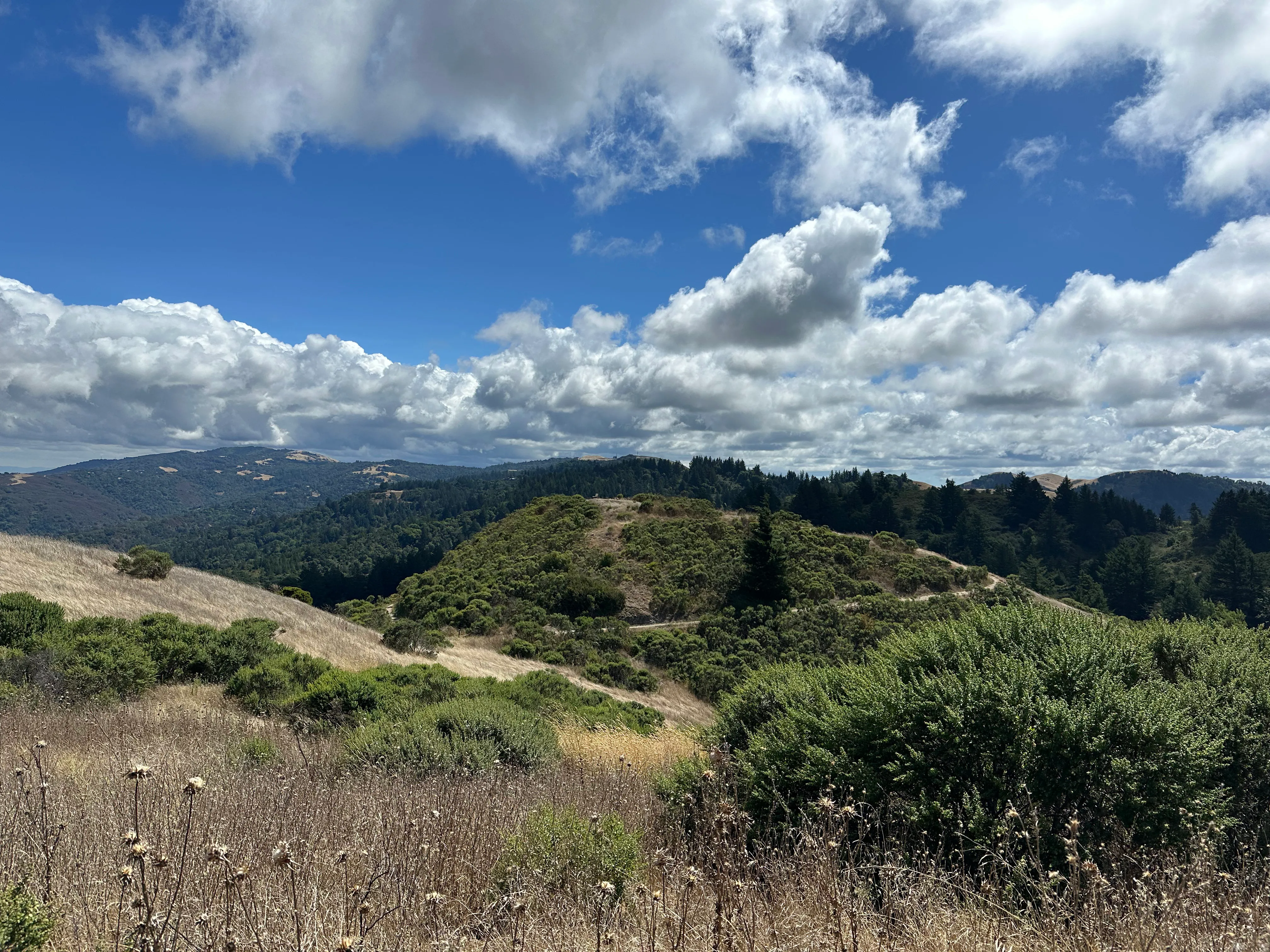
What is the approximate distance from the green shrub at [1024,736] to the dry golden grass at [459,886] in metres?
0.46

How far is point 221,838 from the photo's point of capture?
3.82 m

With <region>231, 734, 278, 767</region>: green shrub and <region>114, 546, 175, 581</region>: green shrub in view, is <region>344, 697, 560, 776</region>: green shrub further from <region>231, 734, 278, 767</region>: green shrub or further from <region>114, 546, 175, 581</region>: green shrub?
<region>114, 546, 175, 581</region>: green shrub

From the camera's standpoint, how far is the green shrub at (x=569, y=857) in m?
3.84

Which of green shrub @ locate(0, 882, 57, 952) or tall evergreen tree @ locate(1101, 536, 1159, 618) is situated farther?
tall evergreen tree @ locate(1101, 536, 1159, 618)

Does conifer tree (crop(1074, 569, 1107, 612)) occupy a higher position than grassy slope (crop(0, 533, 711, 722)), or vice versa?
grassy slope (crop(0, 533, 711, 722))

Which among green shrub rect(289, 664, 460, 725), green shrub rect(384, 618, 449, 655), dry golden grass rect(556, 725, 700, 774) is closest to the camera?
dry golden grass rect(556, 725, 700, 774)

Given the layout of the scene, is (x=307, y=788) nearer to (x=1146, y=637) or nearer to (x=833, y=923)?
(x=833, y=923)

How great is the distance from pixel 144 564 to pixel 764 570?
116 feet

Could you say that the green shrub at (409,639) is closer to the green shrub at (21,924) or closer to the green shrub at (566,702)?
the green shrub at (566,702)

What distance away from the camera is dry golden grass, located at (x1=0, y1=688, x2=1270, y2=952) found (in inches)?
109

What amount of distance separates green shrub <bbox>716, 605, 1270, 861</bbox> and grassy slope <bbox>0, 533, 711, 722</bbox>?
13.5 metres

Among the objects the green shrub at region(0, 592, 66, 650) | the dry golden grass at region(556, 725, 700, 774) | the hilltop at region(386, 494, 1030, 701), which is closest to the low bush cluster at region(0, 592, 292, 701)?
the green shrub at region(0, 592, 66, 650)

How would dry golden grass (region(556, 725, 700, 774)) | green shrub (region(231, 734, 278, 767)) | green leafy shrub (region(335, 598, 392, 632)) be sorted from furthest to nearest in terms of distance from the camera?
green leafy shrub (region(335, 598, 392, 632)) → dry golden grass (region(556, 725, 700, 774)) → green shrub (region(231, 734, 278, 767))

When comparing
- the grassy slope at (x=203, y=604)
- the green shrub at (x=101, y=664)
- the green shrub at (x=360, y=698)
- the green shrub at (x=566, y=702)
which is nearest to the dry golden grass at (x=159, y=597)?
the grassy slope at (x=203, y=604)
